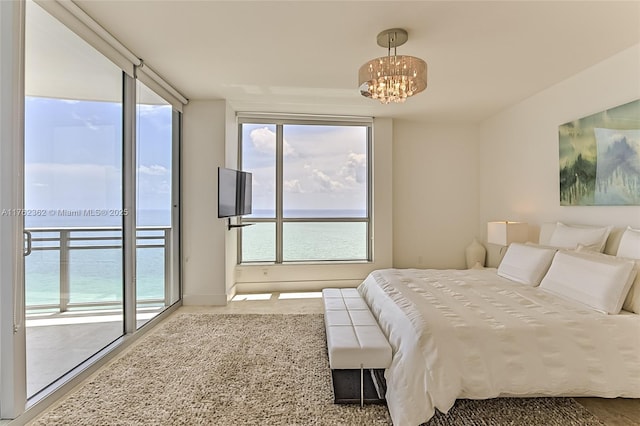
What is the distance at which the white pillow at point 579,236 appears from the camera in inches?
113

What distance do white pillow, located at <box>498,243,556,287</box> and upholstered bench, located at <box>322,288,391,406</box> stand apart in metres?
1.55

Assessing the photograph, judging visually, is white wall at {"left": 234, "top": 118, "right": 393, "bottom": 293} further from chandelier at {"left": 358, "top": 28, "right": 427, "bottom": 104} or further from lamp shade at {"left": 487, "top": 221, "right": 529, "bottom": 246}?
chandelier at {"left": 358, "top": 28, "right": 427, "bottom": 104}

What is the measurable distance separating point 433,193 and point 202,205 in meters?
3.70

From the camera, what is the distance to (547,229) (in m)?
3.65

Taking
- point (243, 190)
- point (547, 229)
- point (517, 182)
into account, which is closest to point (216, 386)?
point (243, 190)

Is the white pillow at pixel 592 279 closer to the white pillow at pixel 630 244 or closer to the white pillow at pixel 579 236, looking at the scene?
the white pillow at pixel 630 244

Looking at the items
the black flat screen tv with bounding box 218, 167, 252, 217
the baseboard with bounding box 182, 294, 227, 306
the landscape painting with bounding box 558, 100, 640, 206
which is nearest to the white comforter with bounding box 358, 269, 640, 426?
the landscape painting with bounding box 558, 100, 640, 206

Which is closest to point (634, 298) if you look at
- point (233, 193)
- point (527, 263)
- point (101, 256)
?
point (527, 263)

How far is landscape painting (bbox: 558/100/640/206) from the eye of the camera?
2.80m

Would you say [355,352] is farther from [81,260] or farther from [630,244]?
[630,244]

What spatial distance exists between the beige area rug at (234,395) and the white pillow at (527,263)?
1.13 metres

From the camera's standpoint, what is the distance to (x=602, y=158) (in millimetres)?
3078

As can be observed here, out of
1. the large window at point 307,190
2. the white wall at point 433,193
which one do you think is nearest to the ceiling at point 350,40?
the large window at point 307,190

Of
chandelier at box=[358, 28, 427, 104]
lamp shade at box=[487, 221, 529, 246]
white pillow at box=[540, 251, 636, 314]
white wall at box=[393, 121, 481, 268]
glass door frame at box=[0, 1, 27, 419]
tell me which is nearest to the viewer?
glass door frame at box=[0, 1, 27, 419]
